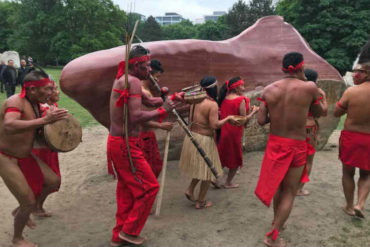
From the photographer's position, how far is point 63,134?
131 inches

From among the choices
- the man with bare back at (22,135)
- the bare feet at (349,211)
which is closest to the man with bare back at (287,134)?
the bare feet at (349,211)

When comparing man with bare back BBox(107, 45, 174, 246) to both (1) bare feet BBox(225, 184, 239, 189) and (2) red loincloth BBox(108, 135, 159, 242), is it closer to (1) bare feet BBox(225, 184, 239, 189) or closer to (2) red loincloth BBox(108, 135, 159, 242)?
(2) red loincloth BBox(108, 135, 159, 242)

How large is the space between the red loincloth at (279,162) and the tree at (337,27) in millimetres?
21025

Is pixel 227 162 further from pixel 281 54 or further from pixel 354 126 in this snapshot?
pixel 281 54

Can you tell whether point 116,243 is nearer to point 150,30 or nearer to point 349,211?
point 349,211

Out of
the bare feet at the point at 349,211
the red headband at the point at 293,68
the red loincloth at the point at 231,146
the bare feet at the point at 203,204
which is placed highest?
the red headband at the point at 293,68

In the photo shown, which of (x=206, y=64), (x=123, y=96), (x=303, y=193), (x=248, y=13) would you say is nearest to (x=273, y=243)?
(x=303, y=193)

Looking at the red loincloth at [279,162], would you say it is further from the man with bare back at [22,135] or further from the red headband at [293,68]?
the man with bare back at [22,135]

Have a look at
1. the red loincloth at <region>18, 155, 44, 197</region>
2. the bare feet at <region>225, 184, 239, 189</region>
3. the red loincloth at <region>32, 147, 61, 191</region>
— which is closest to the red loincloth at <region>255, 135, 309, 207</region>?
the bare feet at <region>225, 184, 239, 189</region>

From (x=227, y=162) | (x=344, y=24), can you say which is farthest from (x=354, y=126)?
(x=344, y=24)

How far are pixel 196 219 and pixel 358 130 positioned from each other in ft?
6.88

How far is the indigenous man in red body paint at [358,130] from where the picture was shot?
11.4 feet

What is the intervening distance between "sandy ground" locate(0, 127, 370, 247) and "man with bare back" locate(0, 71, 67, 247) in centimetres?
59

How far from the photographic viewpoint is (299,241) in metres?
3.24
